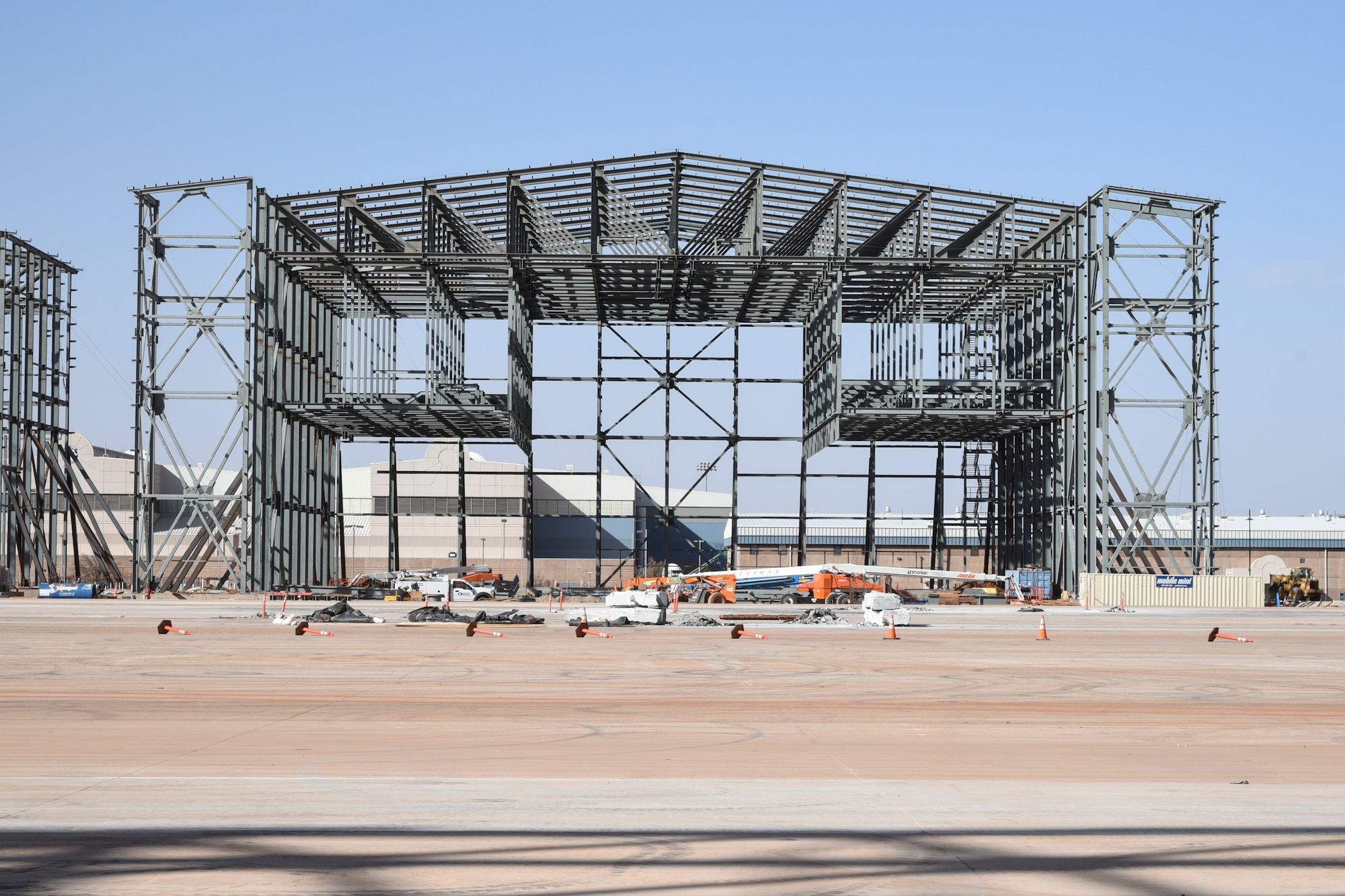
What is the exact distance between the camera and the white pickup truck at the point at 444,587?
61.0 metres

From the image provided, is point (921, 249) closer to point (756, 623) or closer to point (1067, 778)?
point (756, 623)

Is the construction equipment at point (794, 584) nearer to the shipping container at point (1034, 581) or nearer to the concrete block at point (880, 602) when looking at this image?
the shipping container at point (1034, 581)

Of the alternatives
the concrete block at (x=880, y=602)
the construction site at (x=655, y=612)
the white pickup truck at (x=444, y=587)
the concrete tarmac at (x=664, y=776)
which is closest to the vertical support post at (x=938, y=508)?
the construction site at (x=655, y=612)

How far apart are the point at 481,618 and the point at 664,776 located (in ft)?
87.9

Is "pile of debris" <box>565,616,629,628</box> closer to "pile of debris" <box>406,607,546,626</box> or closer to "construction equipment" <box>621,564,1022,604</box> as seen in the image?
"pile of debris" <box>406,607,546,626</box>

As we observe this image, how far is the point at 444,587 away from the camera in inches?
2402

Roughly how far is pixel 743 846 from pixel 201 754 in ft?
22.0

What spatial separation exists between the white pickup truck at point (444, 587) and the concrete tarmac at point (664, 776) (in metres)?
34.3

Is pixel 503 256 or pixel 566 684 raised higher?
pixel 503 256

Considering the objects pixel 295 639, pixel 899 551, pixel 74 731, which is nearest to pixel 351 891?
pixel 74 731

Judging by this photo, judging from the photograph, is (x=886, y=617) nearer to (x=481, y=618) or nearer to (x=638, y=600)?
(x=638, y=600)

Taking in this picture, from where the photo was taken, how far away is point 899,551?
9706 cm

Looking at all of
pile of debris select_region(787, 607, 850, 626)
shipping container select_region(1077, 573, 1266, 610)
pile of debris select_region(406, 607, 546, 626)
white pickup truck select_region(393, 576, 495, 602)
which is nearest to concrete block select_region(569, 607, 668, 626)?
pile of debris select_region(406, 607, 546, 626)

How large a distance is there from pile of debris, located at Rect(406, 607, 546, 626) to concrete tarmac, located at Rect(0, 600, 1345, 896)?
12165 millimetres
